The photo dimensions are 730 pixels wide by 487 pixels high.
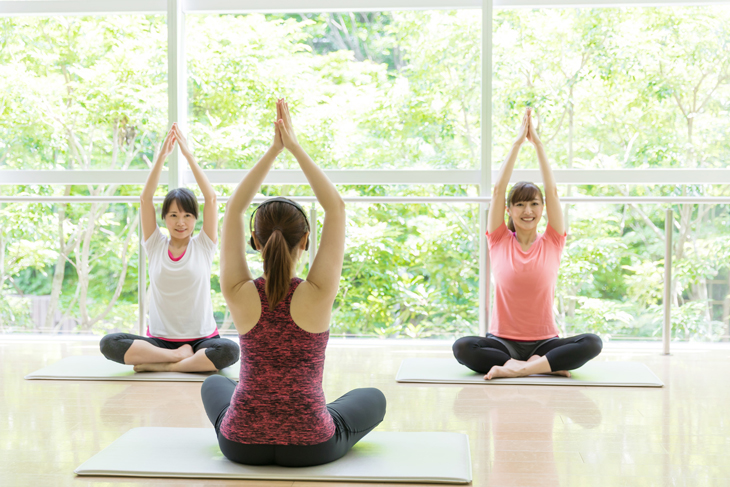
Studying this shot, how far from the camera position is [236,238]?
5.05 feet

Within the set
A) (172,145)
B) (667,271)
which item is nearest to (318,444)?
(172,145)

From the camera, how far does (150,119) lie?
4.41 meters

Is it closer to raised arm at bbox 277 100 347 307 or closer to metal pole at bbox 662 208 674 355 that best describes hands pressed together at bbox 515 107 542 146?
metal pole at bbox 662 208 674 355

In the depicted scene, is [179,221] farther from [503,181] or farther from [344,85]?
[344,85]

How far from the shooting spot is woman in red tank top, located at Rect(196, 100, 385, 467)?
151 cm

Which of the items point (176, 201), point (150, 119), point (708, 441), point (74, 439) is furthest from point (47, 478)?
point (150, 119)

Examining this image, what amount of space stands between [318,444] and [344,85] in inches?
128

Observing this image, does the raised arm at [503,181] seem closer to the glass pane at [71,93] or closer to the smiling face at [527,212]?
the smiling face at [527,212]

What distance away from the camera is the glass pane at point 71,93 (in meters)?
4.37

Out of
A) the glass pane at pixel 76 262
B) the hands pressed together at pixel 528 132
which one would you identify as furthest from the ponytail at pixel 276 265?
the glass pane at pixel 76 262

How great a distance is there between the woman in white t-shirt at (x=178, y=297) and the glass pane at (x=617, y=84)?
1948mm

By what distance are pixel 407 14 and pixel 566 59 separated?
988 mm

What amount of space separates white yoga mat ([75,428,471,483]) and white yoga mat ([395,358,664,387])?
727 mm

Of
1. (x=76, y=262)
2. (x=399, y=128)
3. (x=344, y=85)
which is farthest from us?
(x=76, y=262)
